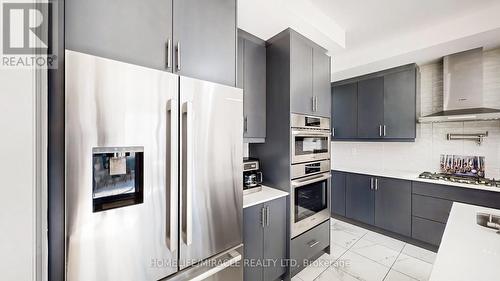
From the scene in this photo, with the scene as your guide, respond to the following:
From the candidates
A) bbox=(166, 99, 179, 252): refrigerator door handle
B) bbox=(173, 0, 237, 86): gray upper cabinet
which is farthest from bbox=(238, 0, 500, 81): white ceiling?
bbox=(166, 99, 179, 252): refrigerator door handle

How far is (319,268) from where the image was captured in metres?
2.19

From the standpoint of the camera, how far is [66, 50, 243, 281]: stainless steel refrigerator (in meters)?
0.80

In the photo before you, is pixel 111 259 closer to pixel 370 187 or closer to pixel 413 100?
pixel 370 187

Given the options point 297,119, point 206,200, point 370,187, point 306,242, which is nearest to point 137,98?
point 206,200

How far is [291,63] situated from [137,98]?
1.46 m

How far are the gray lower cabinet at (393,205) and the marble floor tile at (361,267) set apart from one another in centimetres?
78

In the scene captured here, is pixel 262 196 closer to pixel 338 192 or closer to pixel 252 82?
pixel 252 82

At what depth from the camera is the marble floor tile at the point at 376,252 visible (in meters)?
2.31

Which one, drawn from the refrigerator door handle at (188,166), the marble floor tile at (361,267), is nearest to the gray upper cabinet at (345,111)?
the marble floor tile at (361,267)

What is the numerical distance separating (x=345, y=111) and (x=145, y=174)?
3.40 metres

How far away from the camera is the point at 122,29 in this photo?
92 centimetres

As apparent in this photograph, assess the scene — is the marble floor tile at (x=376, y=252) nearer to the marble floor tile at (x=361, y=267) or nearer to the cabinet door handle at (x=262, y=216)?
the marble floor tile at (x=361, y=267)

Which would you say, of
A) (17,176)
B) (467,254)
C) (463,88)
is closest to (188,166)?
(17,176)

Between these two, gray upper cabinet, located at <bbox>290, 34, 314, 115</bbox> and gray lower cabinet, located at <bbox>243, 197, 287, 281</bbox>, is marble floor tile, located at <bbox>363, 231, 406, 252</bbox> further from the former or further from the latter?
gray upper cabinet, located at <bbox>290, 34, 314, 115</bbox>
